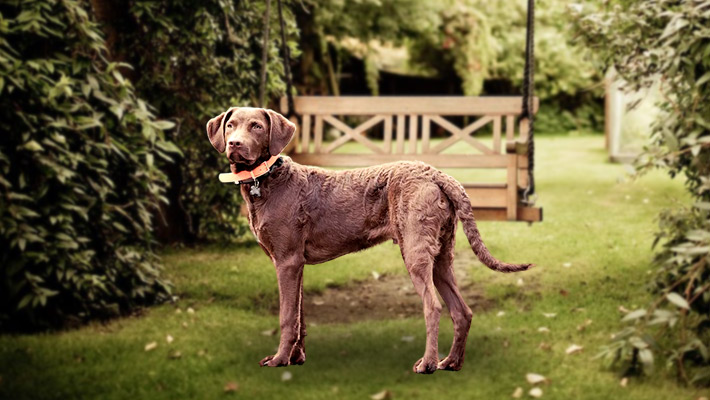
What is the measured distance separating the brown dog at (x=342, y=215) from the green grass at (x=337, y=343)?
13.9 meters

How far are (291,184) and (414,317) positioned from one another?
64.3 ft

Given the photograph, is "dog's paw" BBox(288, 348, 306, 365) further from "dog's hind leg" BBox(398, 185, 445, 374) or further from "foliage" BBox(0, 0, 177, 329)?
"foliage" BBox(0, 0, 177, 329)

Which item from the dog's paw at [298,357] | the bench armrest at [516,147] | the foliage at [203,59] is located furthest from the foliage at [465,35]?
the dog's paw at [298,357]

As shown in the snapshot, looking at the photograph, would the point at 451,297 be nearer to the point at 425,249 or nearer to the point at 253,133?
the point at 425,249

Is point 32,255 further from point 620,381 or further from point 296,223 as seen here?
point 620,381

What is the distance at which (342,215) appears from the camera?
6.69 feet

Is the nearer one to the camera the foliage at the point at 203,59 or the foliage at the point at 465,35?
the foliage at the point at 203,59

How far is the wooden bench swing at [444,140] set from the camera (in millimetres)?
3221

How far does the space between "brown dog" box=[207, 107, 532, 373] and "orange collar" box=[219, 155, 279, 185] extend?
0.04ft

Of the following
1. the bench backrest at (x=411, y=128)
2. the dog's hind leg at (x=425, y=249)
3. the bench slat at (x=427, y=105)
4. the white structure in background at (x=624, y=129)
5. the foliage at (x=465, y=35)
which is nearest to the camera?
the dog's hind leg at (x=425, y=249)

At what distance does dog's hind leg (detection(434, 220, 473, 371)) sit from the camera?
79.8 inches

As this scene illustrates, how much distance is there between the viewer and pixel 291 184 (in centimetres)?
207

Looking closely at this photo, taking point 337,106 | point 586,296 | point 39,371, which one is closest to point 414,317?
point 586,296

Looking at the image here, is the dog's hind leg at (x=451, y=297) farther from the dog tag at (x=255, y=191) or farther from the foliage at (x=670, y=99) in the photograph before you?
the foliage at (x=670, y=99)
